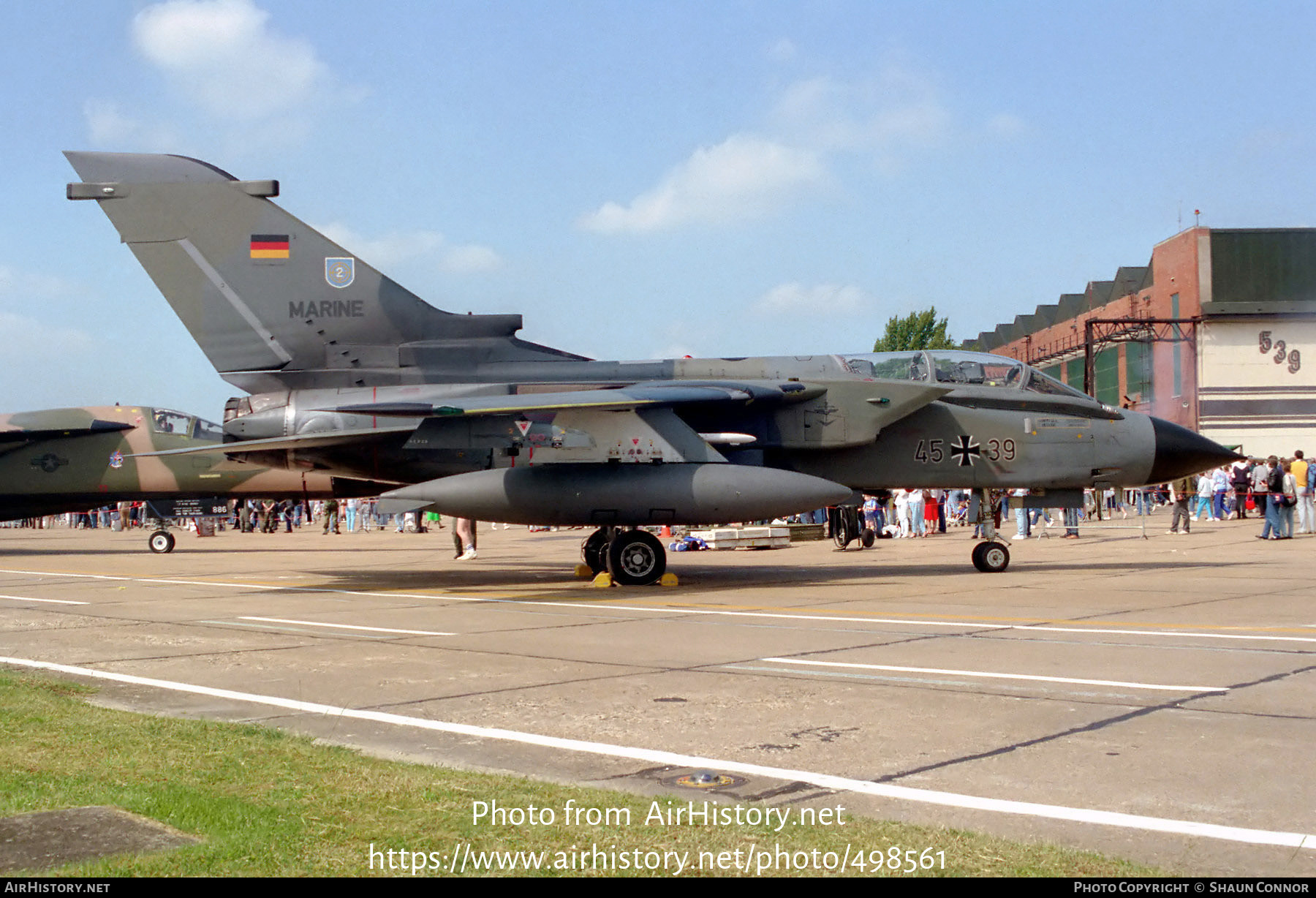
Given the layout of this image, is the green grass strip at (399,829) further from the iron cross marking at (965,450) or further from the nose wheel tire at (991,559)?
the nose wheel tire at (991,559)

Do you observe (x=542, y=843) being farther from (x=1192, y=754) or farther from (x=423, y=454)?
(x=423, y=454)

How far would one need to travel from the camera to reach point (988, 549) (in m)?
16.3

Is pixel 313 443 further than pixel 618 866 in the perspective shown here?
Yes

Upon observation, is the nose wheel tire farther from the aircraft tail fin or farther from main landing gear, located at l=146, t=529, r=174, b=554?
main landing gear, located at l=146, t=529, r=174, b=554

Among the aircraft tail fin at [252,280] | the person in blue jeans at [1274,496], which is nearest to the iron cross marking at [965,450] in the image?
the aircraft tail fin at [252,280]

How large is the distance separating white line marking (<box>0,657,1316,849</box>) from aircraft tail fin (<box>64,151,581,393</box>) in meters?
8.89

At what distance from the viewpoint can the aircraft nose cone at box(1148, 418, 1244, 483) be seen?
16.2 meters

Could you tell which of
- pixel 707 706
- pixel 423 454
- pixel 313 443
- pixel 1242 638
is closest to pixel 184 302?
pixel 313 443

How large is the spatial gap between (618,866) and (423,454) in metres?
11.7

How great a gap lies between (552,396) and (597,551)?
3.38 meters

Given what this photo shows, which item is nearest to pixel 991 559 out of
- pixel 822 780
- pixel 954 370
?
pixel 954 370

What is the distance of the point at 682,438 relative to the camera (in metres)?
14.4

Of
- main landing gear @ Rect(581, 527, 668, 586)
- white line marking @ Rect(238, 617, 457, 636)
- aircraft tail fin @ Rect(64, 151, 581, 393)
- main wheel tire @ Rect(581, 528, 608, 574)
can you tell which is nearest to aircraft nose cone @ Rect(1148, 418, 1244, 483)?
main landing gear @ Rect(581, 527, 668, 586)

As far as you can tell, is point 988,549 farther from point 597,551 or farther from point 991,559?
point 597,551
